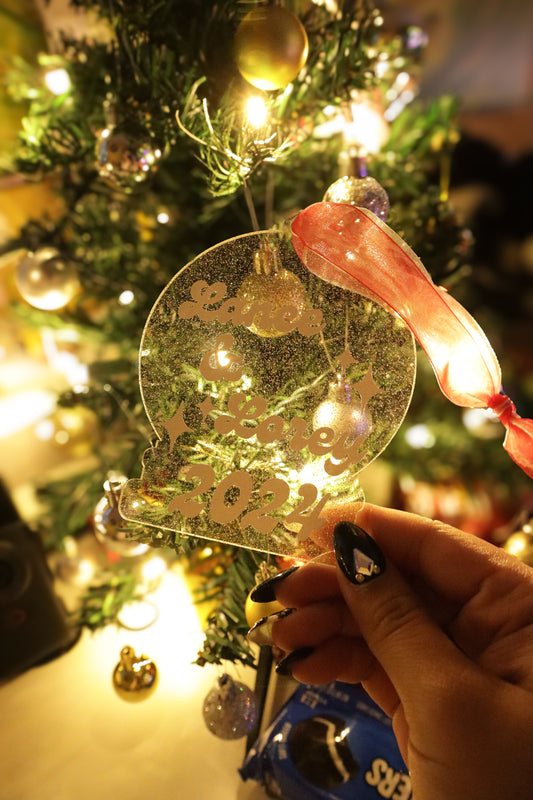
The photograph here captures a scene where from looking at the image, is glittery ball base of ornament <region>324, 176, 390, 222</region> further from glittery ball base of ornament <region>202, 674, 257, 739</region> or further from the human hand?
glittery ball base of ornament <region>202, 674, 257, 739</region>

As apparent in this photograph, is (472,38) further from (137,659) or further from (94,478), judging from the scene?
(137,659)

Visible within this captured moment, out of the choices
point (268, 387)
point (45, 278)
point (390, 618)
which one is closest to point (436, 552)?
point (390, 618)

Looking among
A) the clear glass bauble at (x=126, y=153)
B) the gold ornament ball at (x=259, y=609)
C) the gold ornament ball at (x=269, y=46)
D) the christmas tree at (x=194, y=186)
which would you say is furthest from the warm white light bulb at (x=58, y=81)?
the gold ornament ball at (x=259, y=609)

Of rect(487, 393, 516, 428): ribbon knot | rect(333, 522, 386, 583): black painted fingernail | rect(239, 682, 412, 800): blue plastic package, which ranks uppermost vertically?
rect(487, 393, 516, 428): ribbon knot

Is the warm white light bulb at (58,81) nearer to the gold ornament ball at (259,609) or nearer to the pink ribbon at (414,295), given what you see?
the pink ribbon at (414,295)

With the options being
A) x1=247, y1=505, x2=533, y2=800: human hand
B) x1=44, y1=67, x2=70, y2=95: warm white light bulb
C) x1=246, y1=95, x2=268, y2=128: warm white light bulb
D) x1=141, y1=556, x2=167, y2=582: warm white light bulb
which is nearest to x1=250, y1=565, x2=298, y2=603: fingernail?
x1=247, y1=505, x2=533, y2=800: human hand

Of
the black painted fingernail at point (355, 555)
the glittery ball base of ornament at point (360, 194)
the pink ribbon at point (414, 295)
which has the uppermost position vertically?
the glittery ball base of ornament at point (360, 194)
